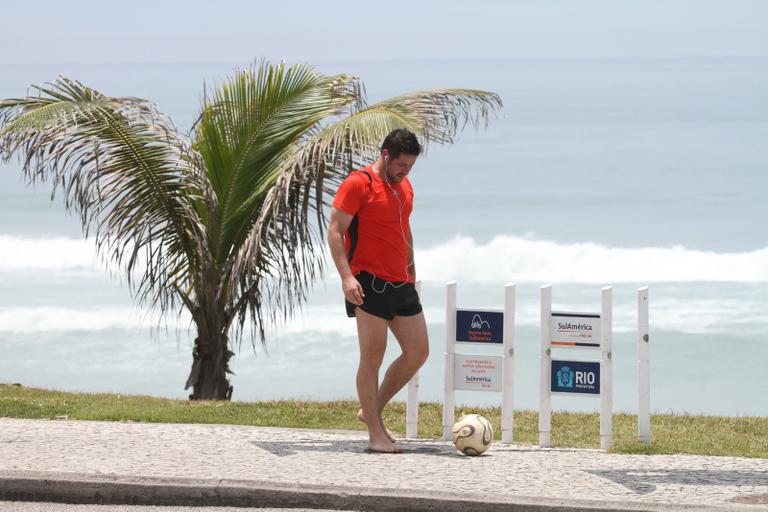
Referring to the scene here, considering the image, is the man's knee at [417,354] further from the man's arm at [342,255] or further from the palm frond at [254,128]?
the palm frond at [254,128]

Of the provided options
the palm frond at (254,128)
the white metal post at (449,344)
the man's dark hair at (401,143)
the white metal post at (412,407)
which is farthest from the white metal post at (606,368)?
the palm frond at (254,128)

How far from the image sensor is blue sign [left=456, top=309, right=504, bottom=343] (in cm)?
966

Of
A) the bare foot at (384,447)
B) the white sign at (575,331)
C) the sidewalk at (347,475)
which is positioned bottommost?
the sidewalk at (347,475)

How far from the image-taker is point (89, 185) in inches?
546

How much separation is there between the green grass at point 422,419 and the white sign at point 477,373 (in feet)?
2.56

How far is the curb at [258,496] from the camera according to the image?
23.9 feet

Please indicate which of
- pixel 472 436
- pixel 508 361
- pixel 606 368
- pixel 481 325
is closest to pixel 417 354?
pixel 472 436

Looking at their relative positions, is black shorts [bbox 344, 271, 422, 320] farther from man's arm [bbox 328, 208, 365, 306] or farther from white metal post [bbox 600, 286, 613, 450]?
white metal post [bbox 600, 286, 613, 450]

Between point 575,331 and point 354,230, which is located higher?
point 354,230

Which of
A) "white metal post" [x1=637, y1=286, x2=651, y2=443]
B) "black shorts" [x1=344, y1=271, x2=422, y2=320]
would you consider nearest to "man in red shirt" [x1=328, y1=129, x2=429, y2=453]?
"black shorts" [x1=344, y1=271, x2=422, y2=320]

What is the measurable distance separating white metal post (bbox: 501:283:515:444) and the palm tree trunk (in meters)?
5.62

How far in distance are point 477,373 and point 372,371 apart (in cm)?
119

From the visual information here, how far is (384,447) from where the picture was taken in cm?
893

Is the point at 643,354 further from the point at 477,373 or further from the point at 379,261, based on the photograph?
the point at 379,261
